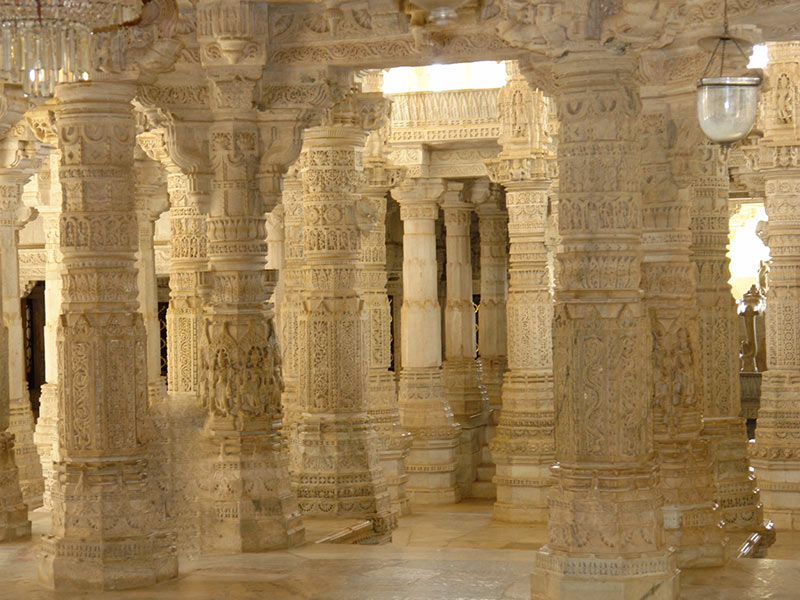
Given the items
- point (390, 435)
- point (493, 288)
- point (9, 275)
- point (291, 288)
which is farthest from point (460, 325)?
point (9, 275)

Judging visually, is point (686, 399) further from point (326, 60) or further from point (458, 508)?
point (458, 508)

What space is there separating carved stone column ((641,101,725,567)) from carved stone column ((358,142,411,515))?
4.46 meters

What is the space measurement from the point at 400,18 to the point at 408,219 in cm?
744

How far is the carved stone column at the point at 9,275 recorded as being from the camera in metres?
8.79

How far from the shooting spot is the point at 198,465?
888 centimetres

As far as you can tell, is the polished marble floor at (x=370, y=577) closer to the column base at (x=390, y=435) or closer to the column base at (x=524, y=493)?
the column base at (x=390, y=435)

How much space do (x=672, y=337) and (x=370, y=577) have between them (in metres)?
2.14

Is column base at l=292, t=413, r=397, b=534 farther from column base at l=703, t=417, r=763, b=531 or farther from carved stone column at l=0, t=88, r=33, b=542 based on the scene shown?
column base at l=703, t=417, r=763, b=531

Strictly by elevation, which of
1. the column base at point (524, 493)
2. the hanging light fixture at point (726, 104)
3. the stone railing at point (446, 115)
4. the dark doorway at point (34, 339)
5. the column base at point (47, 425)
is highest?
the stone railing at point (446, 115)

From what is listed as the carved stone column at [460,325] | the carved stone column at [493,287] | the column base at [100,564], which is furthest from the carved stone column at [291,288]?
the carved stone column at [493,287]

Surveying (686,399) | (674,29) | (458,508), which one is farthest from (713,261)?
(458,508)

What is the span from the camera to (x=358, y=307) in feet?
33.7

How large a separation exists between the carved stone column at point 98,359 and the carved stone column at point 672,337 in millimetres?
2839

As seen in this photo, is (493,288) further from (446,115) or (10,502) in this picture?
(10,502)
